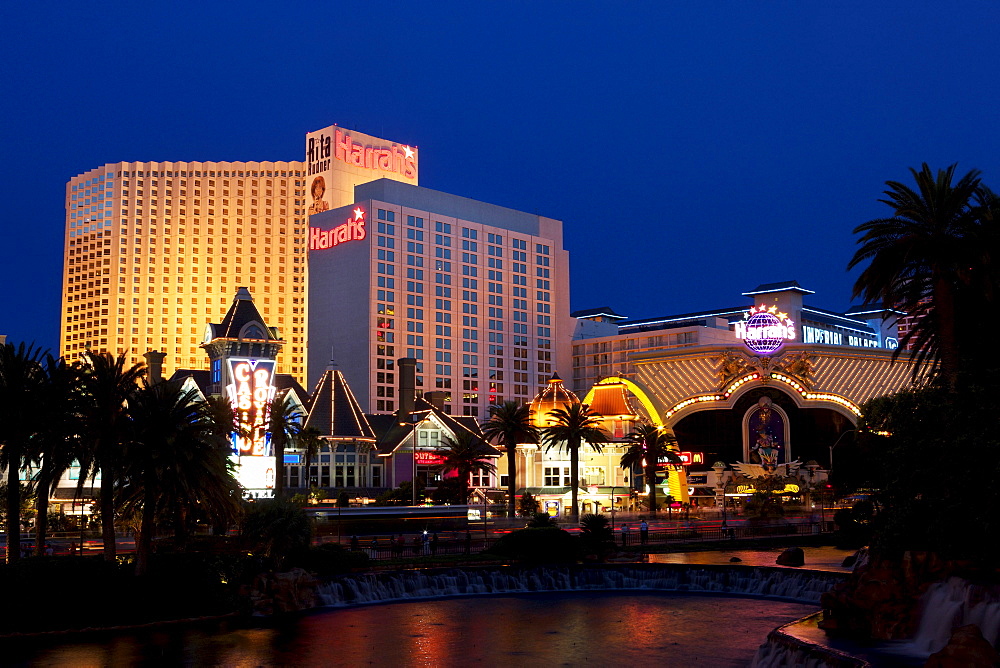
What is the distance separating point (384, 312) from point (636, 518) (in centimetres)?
9652

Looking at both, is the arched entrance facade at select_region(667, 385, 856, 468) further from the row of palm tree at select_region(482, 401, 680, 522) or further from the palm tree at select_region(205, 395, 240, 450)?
the palm tree at select_region(205, 395, 240, 450)

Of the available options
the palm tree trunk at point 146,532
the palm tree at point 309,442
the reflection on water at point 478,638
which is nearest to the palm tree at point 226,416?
the palm tree at point 309,442

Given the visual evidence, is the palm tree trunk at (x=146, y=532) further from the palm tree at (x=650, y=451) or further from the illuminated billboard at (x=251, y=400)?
the palm tree at (x=650, y=451)

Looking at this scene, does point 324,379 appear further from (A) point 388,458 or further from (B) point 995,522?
(B) point 995,522

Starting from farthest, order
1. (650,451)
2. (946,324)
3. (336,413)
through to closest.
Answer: (336,413) < (650,451) < (946,324)

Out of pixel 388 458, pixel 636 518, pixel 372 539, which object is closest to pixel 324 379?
pixel 388 458

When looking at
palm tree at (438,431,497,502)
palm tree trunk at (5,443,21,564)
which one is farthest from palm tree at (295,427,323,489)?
palm tree trunk at (5,443,21,564)

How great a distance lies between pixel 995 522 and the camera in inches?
1297

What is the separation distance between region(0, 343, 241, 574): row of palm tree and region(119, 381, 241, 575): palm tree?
0.16ft

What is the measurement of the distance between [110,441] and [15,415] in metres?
4.29

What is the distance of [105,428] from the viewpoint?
1991 inches

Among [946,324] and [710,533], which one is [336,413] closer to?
[710,533]

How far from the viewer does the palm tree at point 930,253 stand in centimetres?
4625

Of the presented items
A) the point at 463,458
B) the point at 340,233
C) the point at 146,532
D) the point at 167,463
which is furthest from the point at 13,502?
the point at 340,233
